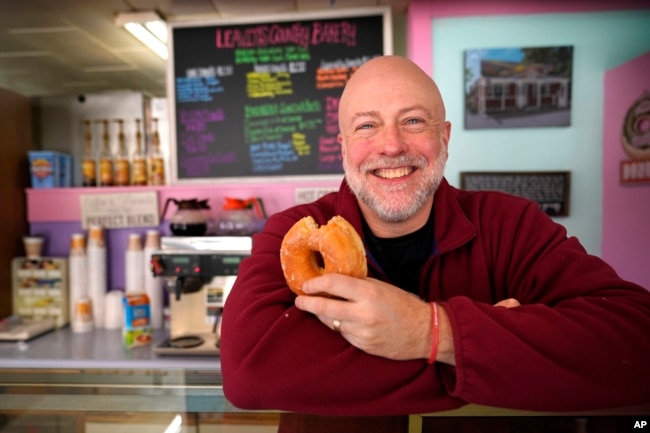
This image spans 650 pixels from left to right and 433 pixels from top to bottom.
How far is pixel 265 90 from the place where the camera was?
9.80 feet

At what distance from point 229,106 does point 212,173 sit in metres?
0.47

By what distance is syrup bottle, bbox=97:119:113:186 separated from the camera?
9.95 ft

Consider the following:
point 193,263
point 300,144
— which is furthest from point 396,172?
point 300,144

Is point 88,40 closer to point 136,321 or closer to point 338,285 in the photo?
point 136,321

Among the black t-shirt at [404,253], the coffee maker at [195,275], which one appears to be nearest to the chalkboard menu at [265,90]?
the coffee maker at [195,275]

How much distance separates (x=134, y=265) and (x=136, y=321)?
0.45 metres

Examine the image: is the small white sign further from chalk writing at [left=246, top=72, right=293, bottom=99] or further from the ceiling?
the ceiling

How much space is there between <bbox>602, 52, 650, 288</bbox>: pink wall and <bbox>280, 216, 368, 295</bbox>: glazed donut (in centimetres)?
229

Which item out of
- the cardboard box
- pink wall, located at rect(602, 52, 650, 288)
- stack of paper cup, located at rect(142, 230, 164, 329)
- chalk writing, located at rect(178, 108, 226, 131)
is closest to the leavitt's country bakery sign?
pink wall, located at rect(602, 52, 650, 288)

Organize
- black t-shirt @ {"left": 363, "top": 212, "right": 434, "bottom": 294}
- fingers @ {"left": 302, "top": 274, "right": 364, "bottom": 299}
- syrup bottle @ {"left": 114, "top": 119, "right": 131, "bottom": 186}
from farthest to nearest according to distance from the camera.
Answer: syrup bottle @ {"left": 114, "top": 119, "right": 131, "bottom": 186}
black t-shirt @ {"left": 363, "top": 212, "right": 434, "bottom": 294}
fingers @ {"left": 302, "top": 274, "right": 364, "bottom": 299}

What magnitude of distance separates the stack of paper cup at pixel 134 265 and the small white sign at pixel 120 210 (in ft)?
0.56

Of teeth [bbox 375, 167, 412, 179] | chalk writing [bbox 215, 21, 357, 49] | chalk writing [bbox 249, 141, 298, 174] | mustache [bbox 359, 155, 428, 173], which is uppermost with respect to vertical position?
chalk writing [bbox 215, 21, 357, 49]

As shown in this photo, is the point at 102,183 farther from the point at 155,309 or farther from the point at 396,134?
the point at 396,134

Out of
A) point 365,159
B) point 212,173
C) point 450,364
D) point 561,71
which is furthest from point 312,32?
point 450,364
